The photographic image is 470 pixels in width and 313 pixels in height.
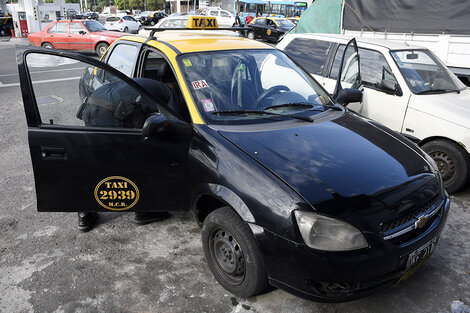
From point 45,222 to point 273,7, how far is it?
34.8 m

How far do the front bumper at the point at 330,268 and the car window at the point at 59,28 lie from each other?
16.8m

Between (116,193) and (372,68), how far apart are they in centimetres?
393

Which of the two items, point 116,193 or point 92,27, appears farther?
point 92,27

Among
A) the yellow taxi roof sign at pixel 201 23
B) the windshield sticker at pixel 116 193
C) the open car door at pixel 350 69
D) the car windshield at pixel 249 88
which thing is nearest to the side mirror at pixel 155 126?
the car windshield at pixel 249 88

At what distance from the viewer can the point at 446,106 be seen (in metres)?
4.55

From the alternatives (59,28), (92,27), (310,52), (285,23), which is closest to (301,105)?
(310,52)

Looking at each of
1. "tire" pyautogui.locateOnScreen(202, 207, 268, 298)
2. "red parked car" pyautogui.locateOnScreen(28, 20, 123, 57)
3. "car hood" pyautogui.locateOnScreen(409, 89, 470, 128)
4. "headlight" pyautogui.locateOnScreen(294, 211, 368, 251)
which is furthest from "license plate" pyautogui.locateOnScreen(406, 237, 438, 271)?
"red parked car" pyautogui.locateOnScreen(28, 20, 123, 57)

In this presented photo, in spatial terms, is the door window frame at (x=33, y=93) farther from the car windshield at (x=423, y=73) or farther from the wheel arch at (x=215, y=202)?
the car windshield at (x=423, y=73)

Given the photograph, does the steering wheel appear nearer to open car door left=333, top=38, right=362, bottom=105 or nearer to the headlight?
open car door left=333, top=38, right=362, bottom=105

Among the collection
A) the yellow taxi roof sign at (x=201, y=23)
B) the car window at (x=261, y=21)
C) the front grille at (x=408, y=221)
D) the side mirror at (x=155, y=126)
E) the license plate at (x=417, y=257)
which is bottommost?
the license plate at (x=417, y=257)

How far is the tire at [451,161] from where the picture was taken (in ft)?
14.3

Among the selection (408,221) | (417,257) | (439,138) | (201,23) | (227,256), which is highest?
(201,23)

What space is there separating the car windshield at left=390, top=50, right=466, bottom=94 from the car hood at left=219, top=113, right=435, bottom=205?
2.21 m

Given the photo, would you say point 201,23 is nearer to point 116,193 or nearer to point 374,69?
point 374,69
